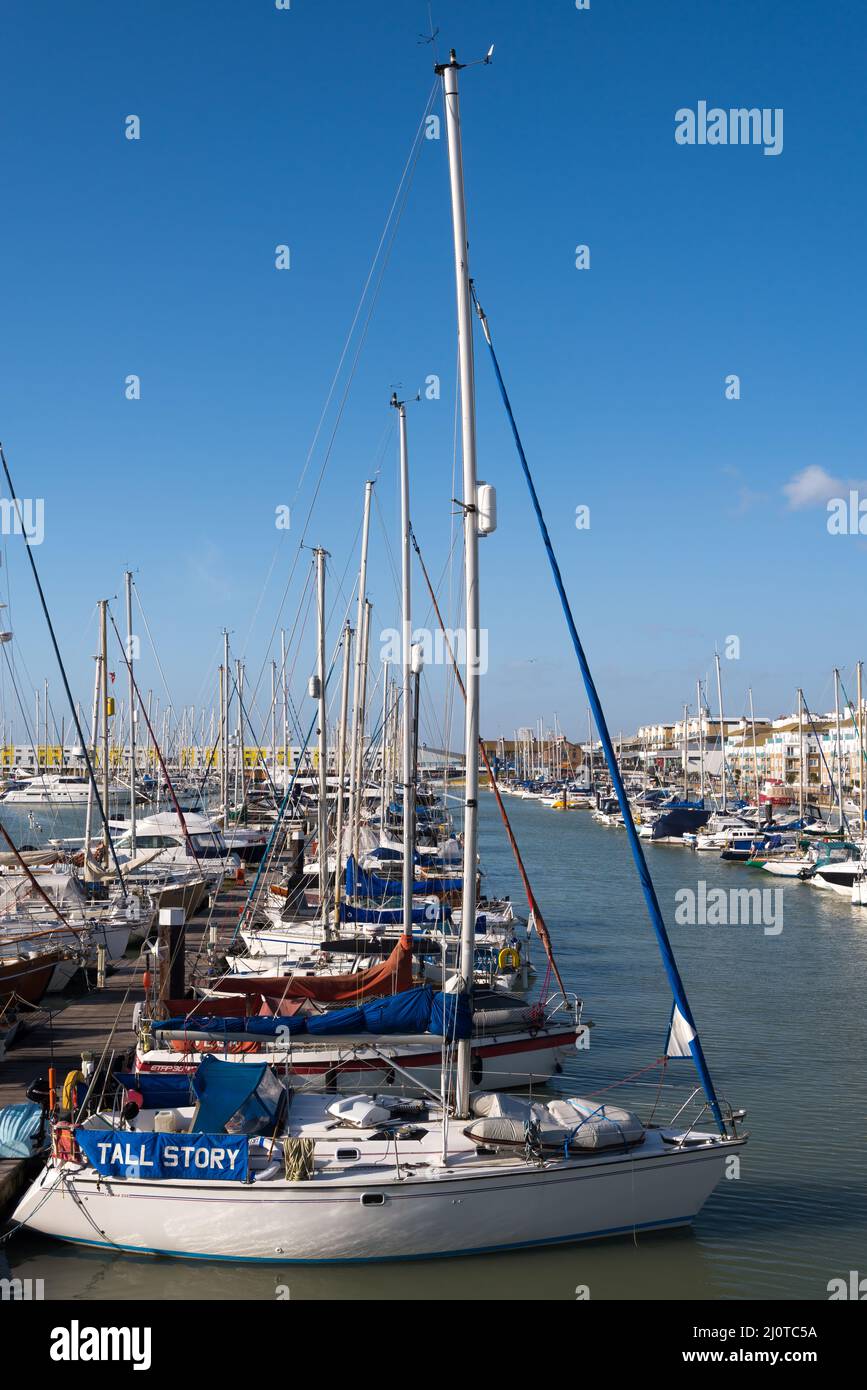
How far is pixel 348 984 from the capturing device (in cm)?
2188

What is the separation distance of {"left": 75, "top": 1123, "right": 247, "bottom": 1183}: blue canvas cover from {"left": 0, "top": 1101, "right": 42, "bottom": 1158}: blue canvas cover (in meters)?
2.44

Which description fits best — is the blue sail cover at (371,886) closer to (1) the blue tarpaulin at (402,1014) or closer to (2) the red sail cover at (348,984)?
(2) the red sail cover at (348,984)

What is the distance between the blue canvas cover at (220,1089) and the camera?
1451 centimetres

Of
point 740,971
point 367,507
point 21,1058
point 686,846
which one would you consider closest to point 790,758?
point 686,846

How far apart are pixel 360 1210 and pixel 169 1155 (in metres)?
2.50

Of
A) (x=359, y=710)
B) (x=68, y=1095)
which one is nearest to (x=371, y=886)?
(x=359, y=710)

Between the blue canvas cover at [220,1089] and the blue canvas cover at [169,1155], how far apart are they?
2.32 feet

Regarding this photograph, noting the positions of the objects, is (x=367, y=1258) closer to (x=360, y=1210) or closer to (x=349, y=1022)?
(x=360, y=1210)

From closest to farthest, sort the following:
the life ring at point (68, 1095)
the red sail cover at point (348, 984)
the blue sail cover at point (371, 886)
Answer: the life ring at point (68, 1095)
the red sail cover at point (348, 984)
the blue sail cover at point (371, 886)

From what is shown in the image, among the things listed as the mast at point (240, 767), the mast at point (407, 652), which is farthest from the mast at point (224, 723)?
the mast at point (407, 652)

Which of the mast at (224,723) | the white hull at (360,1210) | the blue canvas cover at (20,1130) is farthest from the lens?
the mast at (224,723)

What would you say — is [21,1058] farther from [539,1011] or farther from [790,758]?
[790,758]

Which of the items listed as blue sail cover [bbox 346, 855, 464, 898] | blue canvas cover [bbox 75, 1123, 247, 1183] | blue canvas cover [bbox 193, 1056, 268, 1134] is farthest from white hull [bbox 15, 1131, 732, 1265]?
blue sail cover [bbox 346, 855, 464, 898]
